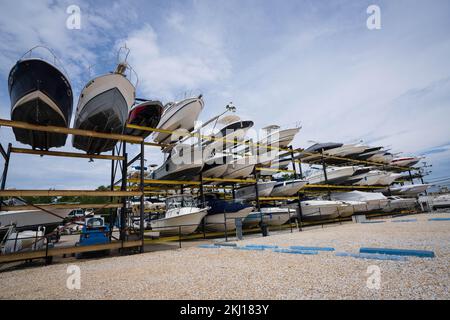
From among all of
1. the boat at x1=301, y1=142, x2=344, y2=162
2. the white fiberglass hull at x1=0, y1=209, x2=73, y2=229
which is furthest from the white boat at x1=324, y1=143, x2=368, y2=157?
the white fiberglass hull at x1=0, y1=209, x2=73, y2=229

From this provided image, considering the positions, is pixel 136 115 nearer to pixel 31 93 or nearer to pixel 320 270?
pixel 31 93

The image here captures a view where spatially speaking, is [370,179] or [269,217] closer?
[269,217]

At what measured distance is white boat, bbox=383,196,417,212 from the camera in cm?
2397

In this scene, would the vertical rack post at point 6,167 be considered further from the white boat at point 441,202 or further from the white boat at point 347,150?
the white boat at point 441,202

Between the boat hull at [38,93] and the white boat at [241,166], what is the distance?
9820 millimetres

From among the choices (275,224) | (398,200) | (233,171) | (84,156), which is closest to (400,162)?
(398,200)

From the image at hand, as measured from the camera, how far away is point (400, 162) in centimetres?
3366

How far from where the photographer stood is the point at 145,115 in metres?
10.8

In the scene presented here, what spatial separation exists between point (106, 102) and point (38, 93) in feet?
6.16

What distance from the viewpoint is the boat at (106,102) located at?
752 centimetres

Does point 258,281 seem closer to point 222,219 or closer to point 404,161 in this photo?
point 222,219

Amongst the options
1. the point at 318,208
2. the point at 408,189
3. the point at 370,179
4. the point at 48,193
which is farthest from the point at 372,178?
the point at 48,193

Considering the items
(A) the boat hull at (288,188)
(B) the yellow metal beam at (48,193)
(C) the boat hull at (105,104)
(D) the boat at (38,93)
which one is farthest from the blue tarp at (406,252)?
(A) the boat hull at (288,188)

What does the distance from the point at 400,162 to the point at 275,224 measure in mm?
30173
